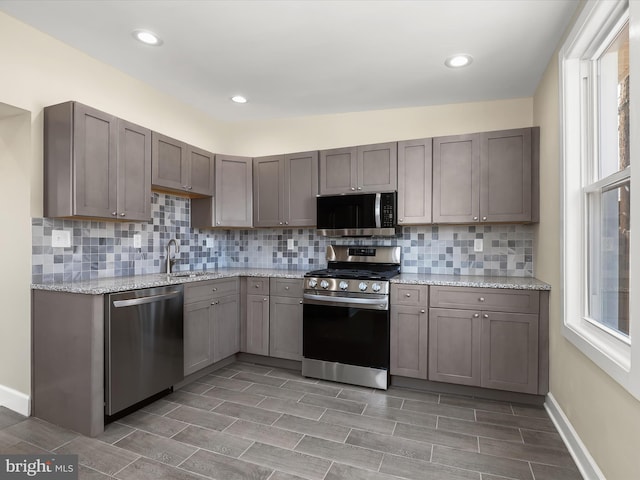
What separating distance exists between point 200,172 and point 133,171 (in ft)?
2.63

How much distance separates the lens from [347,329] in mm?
3037

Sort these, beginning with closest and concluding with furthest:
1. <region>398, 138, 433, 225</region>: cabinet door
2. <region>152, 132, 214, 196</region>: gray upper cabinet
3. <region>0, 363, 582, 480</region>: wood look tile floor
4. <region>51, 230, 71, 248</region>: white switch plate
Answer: <region>0, 363, 582, 480</region>: wood look tile floor < <region>51, 230, 71, 248</region>: white switch plate < <region>152, 132, 214, 196</region>: gray upper cabinet < <region>398, 138, 433, 225</region>: cabinet door

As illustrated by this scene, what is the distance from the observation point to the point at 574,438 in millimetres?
1998

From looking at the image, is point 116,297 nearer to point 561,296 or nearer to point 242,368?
point 242,368

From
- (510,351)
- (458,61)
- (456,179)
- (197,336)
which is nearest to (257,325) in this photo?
(197,336)

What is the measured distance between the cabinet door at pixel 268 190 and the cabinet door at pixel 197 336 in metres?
1.14

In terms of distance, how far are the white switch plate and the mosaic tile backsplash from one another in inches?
1.1

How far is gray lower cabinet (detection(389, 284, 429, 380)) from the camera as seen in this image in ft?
9.45

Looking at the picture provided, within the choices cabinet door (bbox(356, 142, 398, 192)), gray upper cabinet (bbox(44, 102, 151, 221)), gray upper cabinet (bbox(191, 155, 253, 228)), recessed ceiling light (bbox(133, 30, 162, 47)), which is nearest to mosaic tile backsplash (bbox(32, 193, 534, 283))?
gray upper cabinet (bbox(191, 155, 253, 228))

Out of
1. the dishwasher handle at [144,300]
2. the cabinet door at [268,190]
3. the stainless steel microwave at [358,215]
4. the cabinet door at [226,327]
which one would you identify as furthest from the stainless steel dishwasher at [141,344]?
the stainless steel microwave at [358,215]

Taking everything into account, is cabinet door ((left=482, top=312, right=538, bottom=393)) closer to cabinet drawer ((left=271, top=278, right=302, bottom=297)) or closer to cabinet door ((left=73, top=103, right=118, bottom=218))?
cabinet drawer ((left=271, top=278, right=302, bottom=297))

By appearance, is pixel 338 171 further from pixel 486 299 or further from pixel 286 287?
pixel 486 299

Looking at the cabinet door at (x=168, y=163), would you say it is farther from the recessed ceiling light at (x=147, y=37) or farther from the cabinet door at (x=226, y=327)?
the cabinet door at (x=226, y=327)

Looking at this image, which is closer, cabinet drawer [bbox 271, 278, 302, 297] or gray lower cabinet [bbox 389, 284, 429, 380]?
gray lower cabinet [bbox 389, 284, 429, 380]
